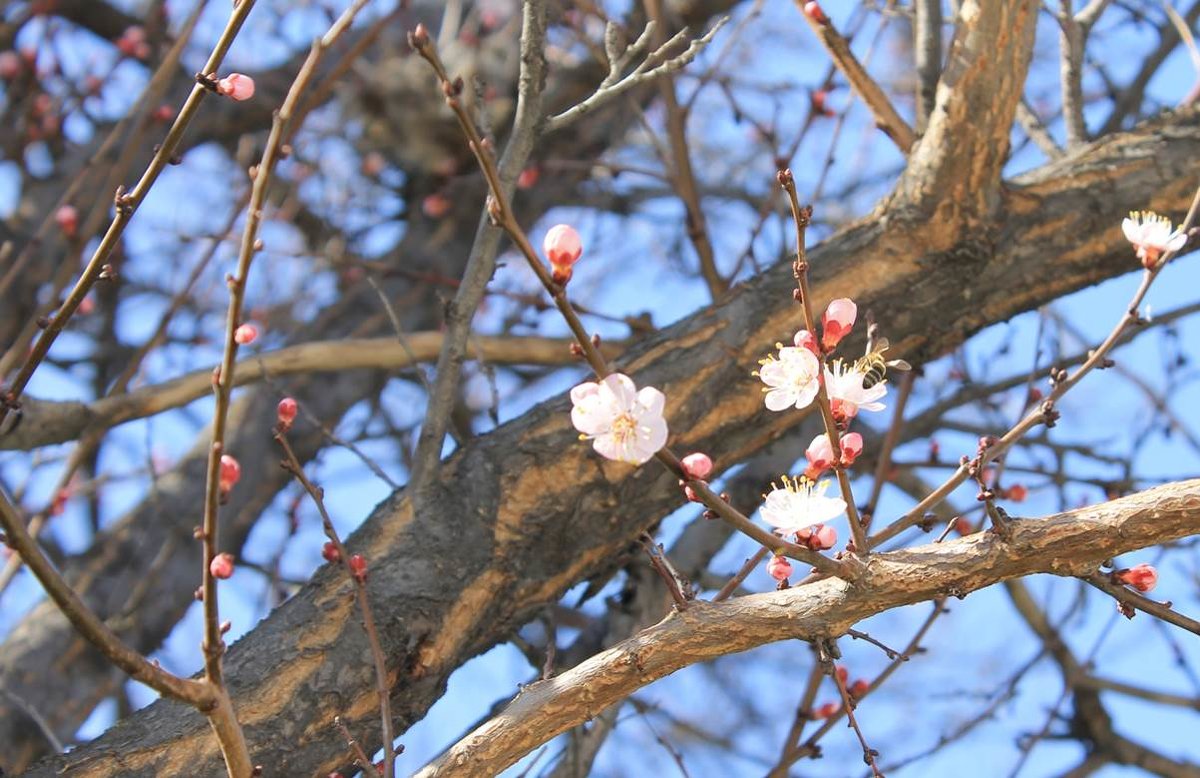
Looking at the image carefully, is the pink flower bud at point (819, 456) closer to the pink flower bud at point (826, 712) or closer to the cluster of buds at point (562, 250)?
the cluster of buds at point (562, 250)

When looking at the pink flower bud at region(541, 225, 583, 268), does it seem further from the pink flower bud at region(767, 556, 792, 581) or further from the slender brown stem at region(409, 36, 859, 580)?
the pink flower bud at region(767, 556, 792, 581)

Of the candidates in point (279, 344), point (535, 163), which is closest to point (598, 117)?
point (535, 163)

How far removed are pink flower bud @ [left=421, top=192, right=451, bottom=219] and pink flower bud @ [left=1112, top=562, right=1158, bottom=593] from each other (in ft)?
10.3

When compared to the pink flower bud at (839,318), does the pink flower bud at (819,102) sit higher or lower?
higher

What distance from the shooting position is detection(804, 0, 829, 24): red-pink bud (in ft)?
7.73

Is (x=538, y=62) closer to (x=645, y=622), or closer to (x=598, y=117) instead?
(x=645, y=622)

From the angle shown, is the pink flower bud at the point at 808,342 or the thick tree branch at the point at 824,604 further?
the thick tree branch at the point at 824,604

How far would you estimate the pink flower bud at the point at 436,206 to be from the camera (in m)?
4.23

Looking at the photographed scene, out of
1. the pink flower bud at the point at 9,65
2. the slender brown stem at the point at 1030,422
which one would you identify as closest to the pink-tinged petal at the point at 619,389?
the slender brown stem at the point at 1030,422

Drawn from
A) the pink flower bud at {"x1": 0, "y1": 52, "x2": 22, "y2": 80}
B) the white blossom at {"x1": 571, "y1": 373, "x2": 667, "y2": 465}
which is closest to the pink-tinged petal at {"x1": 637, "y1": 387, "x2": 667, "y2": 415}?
the white blossom at {"x1": 571, "y1": 373, "x2": 667, "y2": 465}

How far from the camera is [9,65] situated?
4.35 metres

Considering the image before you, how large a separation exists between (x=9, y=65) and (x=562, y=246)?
388 centimetres

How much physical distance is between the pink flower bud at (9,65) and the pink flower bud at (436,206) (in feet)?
5.09

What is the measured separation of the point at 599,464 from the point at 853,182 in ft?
9.23
